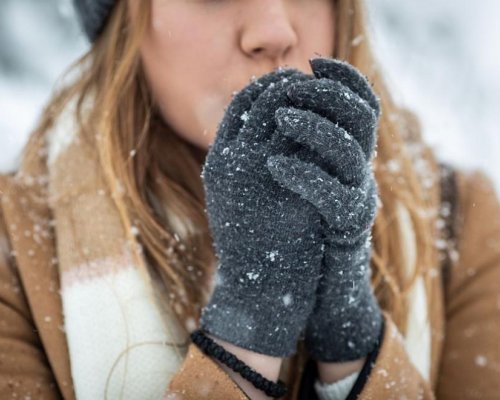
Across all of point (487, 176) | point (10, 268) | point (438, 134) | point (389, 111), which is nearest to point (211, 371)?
point (10, 268)

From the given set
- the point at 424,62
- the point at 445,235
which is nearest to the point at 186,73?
the point at 445,235

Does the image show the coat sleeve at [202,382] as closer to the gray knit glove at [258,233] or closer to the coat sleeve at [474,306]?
the gray knit glove at [258,233]

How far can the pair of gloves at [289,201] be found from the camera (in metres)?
0.86

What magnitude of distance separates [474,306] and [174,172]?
2.57 feet

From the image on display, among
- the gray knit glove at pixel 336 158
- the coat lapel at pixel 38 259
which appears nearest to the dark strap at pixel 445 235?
the gray knit glove at pixel 336 158

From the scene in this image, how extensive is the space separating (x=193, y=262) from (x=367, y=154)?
1.54 feet

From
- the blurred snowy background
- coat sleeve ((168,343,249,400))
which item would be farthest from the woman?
the blurred snowy background

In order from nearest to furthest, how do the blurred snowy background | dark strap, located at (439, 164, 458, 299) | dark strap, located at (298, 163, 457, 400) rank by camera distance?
dark strap, located at (298, 163, 457, 400) < dark strap, located at (439, 164, 458, 299) < the blurred snowy background

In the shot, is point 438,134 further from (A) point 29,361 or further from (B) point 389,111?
(A) point 29,361

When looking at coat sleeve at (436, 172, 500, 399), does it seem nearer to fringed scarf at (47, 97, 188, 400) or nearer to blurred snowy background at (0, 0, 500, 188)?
fringed scarf at (47, 97, 188, 400)

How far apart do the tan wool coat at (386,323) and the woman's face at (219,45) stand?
39 centimetres

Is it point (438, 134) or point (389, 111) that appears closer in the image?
point (389, 111)

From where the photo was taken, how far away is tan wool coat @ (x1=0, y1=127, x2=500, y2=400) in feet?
3.40

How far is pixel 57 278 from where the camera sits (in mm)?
1171
